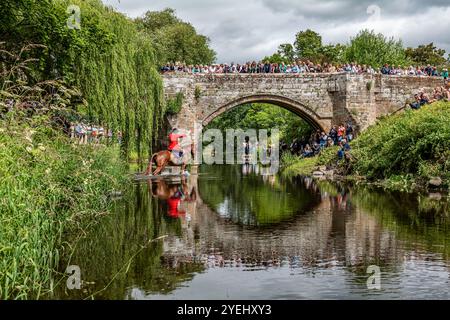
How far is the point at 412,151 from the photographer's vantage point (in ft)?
67.7

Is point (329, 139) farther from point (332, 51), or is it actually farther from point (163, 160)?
point (332, 51)

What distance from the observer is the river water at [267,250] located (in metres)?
6.70

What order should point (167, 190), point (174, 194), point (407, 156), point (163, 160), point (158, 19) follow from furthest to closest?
1. point (158, 19)
2. point (163, 160)
3. point (407, 156)
4. point (167, 190)
5. point (174, 194)

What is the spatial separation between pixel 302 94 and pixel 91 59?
17633 millimetres

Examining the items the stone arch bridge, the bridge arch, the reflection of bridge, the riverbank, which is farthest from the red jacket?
the reflection of bridge

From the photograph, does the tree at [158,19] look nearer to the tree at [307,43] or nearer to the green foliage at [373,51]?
the tree at [307,43]

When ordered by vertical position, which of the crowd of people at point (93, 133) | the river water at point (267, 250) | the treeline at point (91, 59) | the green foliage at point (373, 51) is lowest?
the river water at point (267, 250)

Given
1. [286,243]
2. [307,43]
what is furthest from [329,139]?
[307,43]

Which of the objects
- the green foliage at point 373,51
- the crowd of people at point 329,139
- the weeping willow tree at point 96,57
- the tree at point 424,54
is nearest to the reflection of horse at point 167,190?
the weeping willow tree at point 96,57

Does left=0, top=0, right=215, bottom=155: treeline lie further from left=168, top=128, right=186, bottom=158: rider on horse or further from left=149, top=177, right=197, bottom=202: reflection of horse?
left=149, top=177, right=197, bottom=202: reflection of horse

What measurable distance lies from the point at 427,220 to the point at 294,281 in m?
5.66

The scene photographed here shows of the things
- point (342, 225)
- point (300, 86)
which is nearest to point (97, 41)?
point (342, 225)

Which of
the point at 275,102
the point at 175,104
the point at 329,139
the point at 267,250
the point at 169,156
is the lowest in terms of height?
the point at 267,250

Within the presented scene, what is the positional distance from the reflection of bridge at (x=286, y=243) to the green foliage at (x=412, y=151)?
809 centimetres
